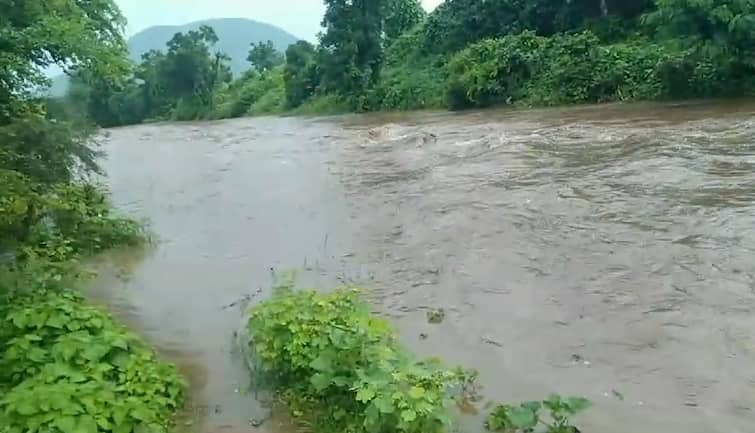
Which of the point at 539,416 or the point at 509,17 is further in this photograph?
the point at 509,17

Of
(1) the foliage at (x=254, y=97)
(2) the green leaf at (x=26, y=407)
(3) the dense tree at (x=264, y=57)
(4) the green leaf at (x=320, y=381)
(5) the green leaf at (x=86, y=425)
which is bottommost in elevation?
(1) the foliage at (x=254, y=97)

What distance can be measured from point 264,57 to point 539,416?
63.4 metres

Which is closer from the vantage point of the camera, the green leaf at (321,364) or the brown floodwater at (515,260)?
the green leaf at (321,364)

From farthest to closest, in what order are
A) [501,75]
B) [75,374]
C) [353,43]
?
[353,43] < [501,75] < [75,374]

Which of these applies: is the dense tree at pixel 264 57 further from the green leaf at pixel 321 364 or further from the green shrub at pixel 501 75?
the green leaf at pixel 321 364

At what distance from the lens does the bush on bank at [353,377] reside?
382 cm

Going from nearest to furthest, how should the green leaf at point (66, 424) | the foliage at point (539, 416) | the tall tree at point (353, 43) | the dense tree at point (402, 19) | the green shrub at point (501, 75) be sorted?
1. the green leaf at point (66, 424)
2. the foliage at point (539, 416)
3. the green shrub at point (501, 75)
4. the tall tree at point (353, 43)
5. the dense tree at point (402, 19)

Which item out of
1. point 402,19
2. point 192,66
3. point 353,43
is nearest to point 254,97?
point 192,66

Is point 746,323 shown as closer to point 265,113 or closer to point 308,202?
point 308,202

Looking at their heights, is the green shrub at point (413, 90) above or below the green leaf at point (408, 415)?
below

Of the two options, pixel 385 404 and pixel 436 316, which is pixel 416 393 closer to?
pixel 385 404

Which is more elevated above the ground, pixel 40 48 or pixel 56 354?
pixel 40 48

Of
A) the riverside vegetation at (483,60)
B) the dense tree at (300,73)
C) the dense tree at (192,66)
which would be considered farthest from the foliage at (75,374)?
the dense tree at (192,66)

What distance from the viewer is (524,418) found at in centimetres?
404
